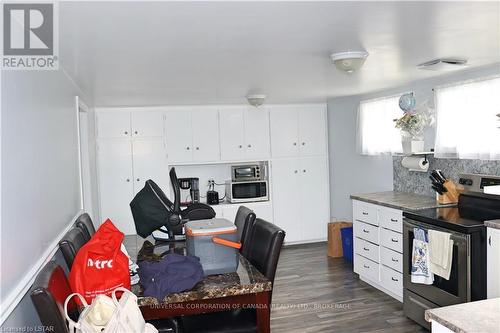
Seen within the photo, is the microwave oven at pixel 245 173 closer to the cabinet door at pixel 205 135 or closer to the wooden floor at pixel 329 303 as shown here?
the cabinet door at pixel 205 135

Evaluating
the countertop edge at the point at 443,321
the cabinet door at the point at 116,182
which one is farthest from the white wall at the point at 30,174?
the cabinet door at the point at 116,182

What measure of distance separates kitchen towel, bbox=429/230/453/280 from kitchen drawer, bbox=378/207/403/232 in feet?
1.86

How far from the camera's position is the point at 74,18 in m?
1.95

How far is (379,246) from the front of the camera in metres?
4.46

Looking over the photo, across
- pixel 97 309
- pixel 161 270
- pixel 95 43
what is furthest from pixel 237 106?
pixel 97 309

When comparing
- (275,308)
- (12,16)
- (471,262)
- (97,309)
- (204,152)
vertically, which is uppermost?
(12,16)

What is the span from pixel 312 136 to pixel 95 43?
4.67 m

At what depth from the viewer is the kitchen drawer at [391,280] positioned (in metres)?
4.14

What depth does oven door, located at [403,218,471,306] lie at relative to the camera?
320 cm

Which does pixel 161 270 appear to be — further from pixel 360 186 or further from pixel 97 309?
pixel 360 186

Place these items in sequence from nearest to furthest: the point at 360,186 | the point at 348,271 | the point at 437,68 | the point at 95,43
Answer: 1. the point at 95,43
2. the point at 437,68
3. the point at 348,271
4. the point at 360,186

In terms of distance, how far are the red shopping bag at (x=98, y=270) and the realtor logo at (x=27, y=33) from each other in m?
0.90

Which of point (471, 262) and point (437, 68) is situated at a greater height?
point (437, 68)

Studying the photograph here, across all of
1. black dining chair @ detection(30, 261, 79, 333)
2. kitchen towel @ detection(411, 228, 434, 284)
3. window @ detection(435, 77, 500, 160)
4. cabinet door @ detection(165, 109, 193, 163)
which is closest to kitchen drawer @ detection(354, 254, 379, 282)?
kitchen towel @ detection(411, 228, 434, 284)
